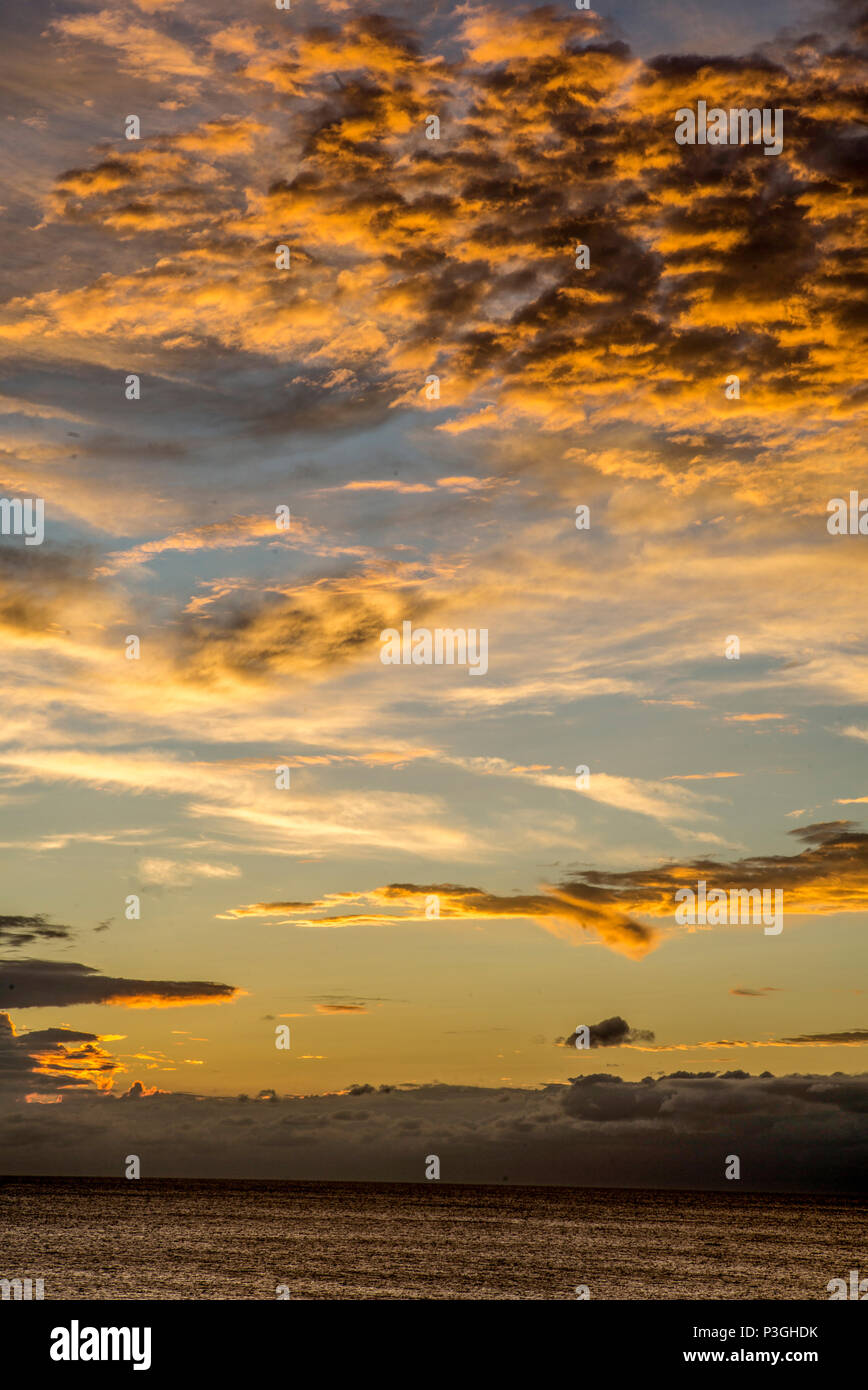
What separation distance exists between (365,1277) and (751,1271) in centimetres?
5683

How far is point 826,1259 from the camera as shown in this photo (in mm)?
171875

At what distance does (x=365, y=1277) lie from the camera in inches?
4761
